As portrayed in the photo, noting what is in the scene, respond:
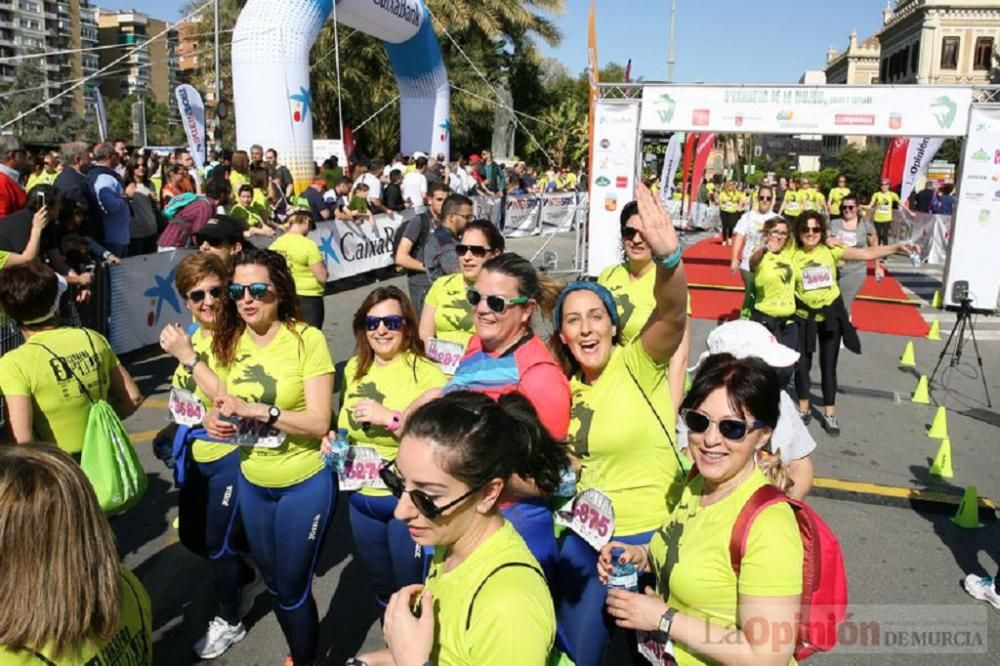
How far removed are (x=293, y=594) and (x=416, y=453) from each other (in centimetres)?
179

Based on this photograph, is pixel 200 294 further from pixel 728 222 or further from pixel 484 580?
pixel 728 222

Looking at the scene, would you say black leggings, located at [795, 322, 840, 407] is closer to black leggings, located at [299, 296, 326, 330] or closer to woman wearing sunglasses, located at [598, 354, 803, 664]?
black leggings, located at [299, 296, 326, 330]

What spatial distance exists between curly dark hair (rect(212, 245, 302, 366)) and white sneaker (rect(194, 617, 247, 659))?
135 centimetres

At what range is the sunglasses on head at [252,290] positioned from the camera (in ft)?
10.9

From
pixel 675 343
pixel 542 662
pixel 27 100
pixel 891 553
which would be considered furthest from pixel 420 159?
pixel 27 100

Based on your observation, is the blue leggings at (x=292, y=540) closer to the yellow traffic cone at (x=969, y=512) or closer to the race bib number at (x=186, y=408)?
the race bib number at (x=186, y=408)

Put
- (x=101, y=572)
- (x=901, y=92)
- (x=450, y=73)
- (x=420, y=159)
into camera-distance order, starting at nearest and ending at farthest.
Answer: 1. (x=101, y=572)
2. (x=901, y=92)
3. (x=420, y=159)
4. (x=450, y=73)

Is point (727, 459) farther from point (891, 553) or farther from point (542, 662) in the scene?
point (891, 553)

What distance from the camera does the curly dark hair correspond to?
3.45m

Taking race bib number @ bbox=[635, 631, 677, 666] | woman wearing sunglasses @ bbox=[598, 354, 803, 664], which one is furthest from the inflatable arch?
race bib number @ bbox=[635, 631, 677, 666]

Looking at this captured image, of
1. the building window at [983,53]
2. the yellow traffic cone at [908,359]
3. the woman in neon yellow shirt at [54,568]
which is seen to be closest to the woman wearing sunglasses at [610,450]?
the woman in neon yellow shirt at [54,568]

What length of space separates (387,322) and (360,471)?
25.7 inches

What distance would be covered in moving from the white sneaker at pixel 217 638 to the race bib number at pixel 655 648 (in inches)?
90.9

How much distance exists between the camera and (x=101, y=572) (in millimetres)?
1789
